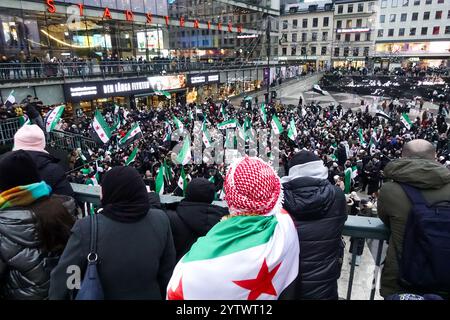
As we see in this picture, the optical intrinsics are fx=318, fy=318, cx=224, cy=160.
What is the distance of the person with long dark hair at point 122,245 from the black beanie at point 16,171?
2.08 feet

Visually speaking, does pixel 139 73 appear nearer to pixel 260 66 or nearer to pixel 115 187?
pixel 260 66

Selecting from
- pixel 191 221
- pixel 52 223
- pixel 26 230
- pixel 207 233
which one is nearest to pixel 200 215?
pixel 191 221

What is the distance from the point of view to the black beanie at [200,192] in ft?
9.04

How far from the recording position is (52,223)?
7.20 ft

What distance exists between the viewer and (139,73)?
1076 inches

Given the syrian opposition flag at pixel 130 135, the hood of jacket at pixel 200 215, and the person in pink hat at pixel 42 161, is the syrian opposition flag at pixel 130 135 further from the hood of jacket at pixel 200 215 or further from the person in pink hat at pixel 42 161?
the hood of jacket at pixel 200 215

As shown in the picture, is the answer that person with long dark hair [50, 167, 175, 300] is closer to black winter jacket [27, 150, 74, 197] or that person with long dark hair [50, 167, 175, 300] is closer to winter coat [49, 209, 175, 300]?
winter coat [49, 209, 175, 300]

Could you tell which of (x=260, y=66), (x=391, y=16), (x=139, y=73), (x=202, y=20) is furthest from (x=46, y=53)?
(x=391, y=16)

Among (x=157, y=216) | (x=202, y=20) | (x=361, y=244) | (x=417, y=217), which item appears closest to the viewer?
(x=417, y=217)

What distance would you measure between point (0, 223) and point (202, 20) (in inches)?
Answer: 1586

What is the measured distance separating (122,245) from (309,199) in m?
1.24

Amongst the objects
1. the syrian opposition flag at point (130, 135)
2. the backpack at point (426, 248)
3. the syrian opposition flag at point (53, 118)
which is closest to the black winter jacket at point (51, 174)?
the backpack at point (426, 248)

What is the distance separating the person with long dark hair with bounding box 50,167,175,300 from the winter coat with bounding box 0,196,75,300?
339 millimetres

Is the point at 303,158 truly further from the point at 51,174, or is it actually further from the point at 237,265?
the point at 51,174
